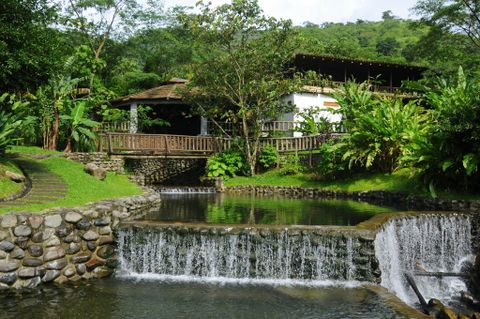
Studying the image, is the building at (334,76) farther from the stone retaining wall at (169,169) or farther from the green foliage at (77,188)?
the green foliage at (77,188)

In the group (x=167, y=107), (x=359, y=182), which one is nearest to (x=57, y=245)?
(x=359, y=182)

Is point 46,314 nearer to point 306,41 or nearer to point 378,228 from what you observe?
point 378,228

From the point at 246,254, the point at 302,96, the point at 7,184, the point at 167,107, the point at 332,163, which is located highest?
the point at 302,96

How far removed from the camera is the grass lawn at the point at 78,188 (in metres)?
10.3

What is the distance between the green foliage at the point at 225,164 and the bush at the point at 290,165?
6.90ft

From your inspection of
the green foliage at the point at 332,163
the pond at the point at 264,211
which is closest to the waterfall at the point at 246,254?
the pond at the point at 264,211

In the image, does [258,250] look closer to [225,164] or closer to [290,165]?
[290,165]

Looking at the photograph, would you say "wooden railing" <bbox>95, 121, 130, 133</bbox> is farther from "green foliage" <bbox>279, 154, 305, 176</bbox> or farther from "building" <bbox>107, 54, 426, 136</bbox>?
"green foliage" <bbox>279, 154, 305, 176</bbox>

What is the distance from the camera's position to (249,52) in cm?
2128

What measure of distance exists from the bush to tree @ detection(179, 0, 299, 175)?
1525 mm

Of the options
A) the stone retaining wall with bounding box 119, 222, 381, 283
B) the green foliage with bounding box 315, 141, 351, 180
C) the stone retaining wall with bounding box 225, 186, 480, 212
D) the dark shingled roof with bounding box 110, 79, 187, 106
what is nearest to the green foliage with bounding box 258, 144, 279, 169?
the stone retaining wall with bounding box 225, 186, 480, 212

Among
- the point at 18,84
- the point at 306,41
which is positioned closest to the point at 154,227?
the point at 18,84

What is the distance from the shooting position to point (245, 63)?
21766mm

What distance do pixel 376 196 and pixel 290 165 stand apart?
568 centimetres
